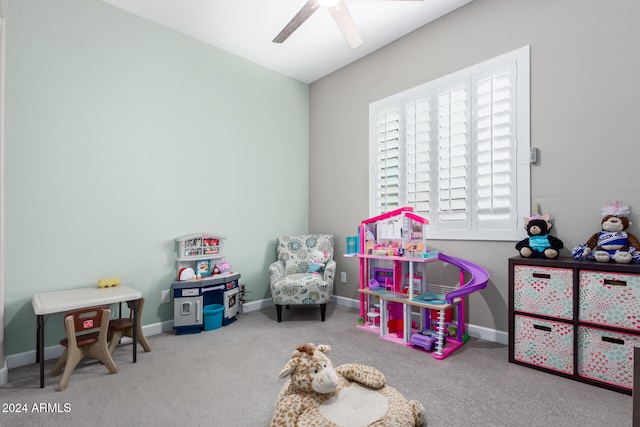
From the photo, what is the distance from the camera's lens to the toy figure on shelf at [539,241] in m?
2.12

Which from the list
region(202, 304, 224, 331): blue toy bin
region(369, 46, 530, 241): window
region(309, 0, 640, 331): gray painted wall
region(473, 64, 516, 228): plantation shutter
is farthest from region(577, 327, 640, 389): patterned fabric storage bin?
region(202, 304, 224, 331): blue toy bin

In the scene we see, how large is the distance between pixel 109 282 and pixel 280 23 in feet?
9.00

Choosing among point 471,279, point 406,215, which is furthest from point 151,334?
point 471,279

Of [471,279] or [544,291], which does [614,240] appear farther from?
[471,279]

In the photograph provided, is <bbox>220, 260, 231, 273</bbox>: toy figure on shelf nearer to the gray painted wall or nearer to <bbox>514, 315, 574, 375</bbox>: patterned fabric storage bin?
the gray painted wall

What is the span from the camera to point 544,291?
2006 millimetres

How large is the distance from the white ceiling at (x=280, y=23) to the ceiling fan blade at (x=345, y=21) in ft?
1.05

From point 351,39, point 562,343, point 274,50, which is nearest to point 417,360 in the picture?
point 562,343

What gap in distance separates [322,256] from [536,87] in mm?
2453

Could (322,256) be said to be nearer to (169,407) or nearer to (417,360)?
(417,360)

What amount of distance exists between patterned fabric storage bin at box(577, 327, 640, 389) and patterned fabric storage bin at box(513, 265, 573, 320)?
149 mm

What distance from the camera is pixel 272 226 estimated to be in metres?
3.78

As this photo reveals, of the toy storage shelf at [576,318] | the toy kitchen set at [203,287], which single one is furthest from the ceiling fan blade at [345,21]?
the toy kitchen set at [203,287]

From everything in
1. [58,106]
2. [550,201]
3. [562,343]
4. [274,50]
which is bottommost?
[562,343]
